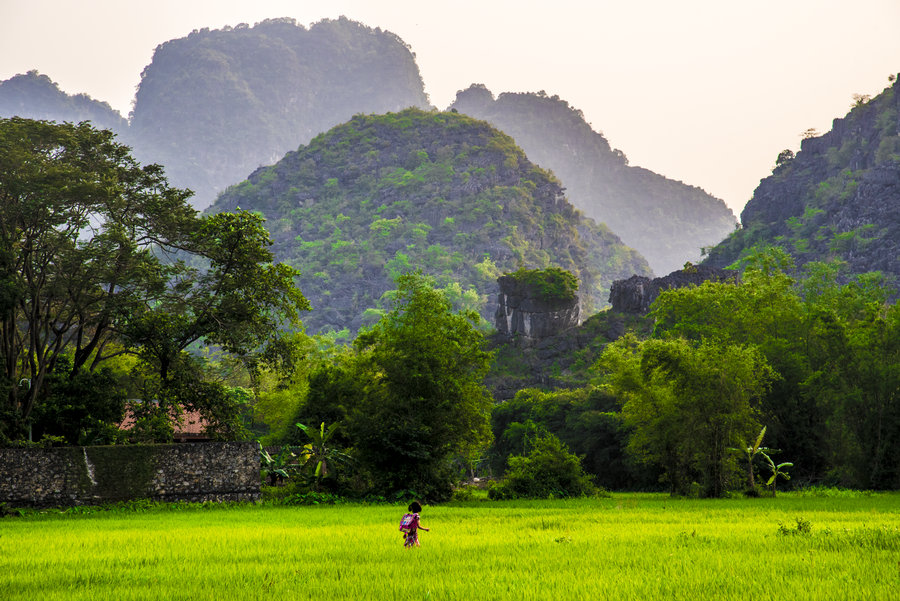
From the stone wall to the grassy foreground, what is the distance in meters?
4.12

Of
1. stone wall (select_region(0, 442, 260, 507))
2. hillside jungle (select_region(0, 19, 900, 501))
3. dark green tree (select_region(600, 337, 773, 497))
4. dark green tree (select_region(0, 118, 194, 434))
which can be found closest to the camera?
stone wall (select_region(0, 442, 260, 507))

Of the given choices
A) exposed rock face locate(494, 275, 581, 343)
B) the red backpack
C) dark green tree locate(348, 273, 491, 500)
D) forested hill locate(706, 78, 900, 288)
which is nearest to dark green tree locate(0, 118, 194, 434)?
dark green tree locate(348, 273, 491, 500)

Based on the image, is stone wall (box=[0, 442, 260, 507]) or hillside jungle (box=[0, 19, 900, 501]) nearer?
stone wall (box=[0, 442, 260, 507])

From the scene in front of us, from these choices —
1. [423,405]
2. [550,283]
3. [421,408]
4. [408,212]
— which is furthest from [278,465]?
[408,212]

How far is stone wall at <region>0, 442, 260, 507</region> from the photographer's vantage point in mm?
23734

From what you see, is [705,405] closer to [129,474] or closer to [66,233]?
[129,474]

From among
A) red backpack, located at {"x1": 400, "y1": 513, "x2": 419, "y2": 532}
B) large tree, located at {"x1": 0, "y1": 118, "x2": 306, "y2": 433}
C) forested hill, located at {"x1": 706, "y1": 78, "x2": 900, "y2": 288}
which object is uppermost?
forested hill, located at {"x1": 706, "y1": 78, "x2": 900, "y2": 288}

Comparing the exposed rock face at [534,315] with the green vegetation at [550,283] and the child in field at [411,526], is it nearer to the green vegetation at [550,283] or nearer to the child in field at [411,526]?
the green vegetation at [550,283]

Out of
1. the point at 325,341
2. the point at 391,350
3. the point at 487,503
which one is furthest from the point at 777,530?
the point at 325,341

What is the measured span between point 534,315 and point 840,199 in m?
50.3

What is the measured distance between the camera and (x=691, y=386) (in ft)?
93.5

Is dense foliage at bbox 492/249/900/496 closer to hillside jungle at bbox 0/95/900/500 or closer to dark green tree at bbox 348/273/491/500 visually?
hillside jungle at bbox 0/95/900/500

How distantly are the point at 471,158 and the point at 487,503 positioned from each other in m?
150

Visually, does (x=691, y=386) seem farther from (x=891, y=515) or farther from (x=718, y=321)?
(x=718, y=321)
